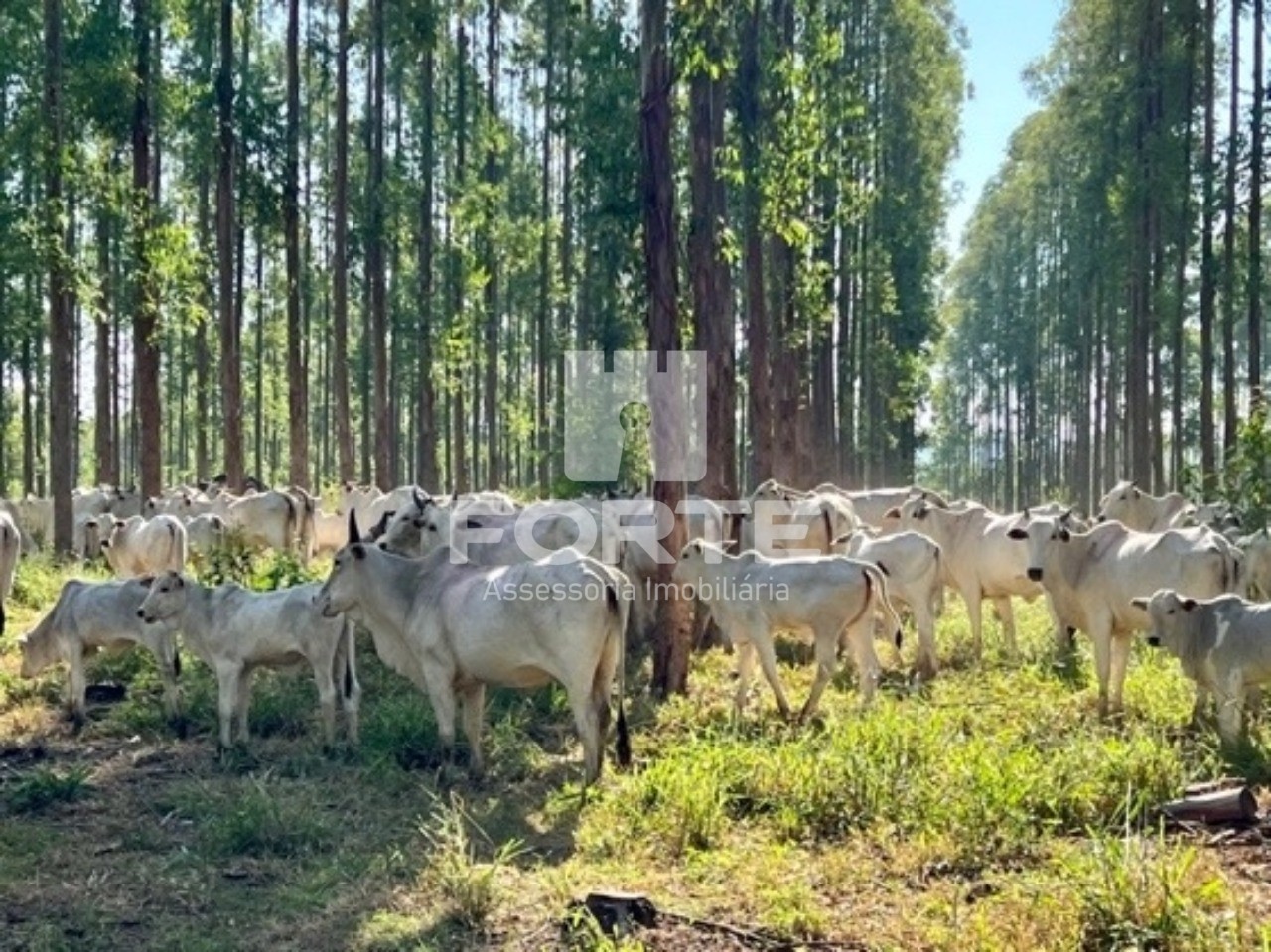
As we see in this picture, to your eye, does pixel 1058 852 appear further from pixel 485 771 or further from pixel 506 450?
pixel 506 450

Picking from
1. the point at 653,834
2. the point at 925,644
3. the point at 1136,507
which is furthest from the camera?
the point at 1136,507

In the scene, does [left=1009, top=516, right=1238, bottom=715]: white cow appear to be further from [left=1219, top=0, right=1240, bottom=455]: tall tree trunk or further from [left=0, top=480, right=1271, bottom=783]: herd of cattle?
[left=1219, top=0, right=1240, bottom=455]: tall tree trunk

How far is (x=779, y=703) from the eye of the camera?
34.3 ft

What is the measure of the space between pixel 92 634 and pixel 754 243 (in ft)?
Result: 33.6

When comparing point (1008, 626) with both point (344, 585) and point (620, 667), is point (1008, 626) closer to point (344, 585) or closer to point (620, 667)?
point (620, 667)

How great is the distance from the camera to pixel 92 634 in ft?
35.0

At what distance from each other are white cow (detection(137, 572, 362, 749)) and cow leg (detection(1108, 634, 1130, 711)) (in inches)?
238

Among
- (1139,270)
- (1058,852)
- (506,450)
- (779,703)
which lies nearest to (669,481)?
(779,703)

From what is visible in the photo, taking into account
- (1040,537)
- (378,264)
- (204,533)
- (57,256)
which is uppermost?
(378,264)

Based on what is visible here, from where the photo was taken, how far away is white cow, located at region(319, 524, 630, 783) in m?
8.45

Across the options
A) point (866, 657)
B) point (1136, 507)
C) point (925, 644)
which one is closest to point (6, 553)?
point (866, 657)

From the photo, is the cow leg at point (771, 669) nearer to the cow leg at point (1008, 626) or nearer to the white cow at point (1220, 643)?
the white cow at point (1220, 643)

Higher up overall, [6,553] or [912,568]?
[6,553]

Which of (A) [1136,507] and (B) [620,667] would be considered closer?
(B) [620,667]
